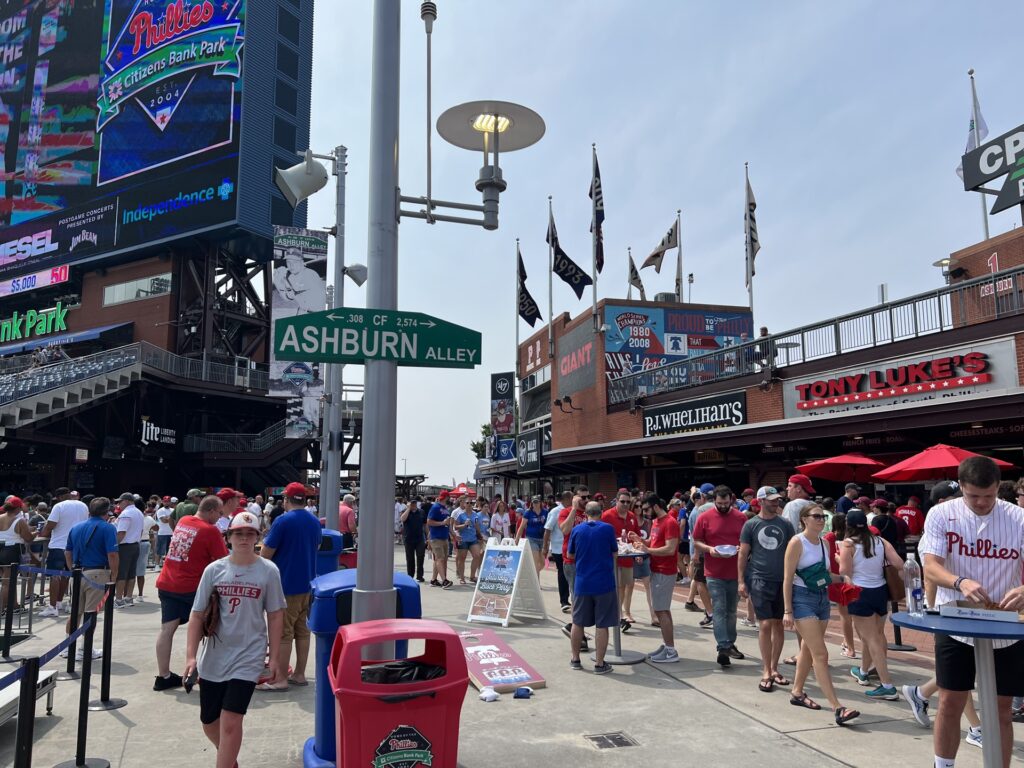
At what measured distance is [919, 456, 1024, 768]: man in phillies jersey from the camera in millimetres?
3826

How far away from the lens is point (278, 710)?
6477 mm

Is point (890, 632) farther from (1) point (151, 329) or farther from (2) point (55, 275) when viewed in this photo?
(2) point (55, 275)

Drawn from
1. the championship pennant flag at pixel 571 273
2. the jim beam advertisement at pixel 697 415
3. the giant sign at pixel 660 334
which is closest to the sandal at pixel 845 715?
the jim beam advertisement at pixel 697 415

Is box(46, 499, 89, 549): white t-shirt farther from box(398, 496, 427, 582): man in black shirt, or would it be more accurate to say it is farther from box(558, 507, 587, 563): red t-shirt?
box(558, 507, 587, 563): red t-shirt

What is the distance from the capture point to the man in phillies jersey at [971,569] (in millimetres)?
3826

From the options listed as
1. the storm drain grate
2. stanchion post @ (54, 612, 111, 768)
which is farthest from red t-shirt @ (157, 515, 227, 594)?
the storm drain grate

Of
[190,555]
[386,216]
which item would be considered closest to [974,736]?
[386,216]

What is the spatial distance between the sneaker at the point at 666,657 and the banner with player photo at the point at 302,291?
12329mm

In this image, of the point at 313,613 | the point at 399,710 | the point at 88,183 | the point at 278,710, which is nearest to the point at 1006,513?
the point at 399,710

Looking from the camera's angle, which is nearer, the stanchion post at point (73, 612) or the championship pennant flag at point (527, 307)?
the stanchion post at point (73, 612)

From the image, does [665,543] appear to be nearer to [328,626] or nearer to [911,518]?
[328,626]

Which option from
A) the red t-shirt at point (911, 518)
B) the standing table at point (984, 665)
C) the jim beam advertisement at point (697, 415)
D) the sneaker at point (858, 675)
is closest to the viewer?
the standing table at point (984, 665)

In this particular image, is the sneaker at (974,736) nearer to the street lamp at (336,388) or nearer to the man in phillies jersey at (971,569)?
the man in phillies jersey at (971,569)

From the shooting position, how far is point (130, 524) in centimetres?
1177
